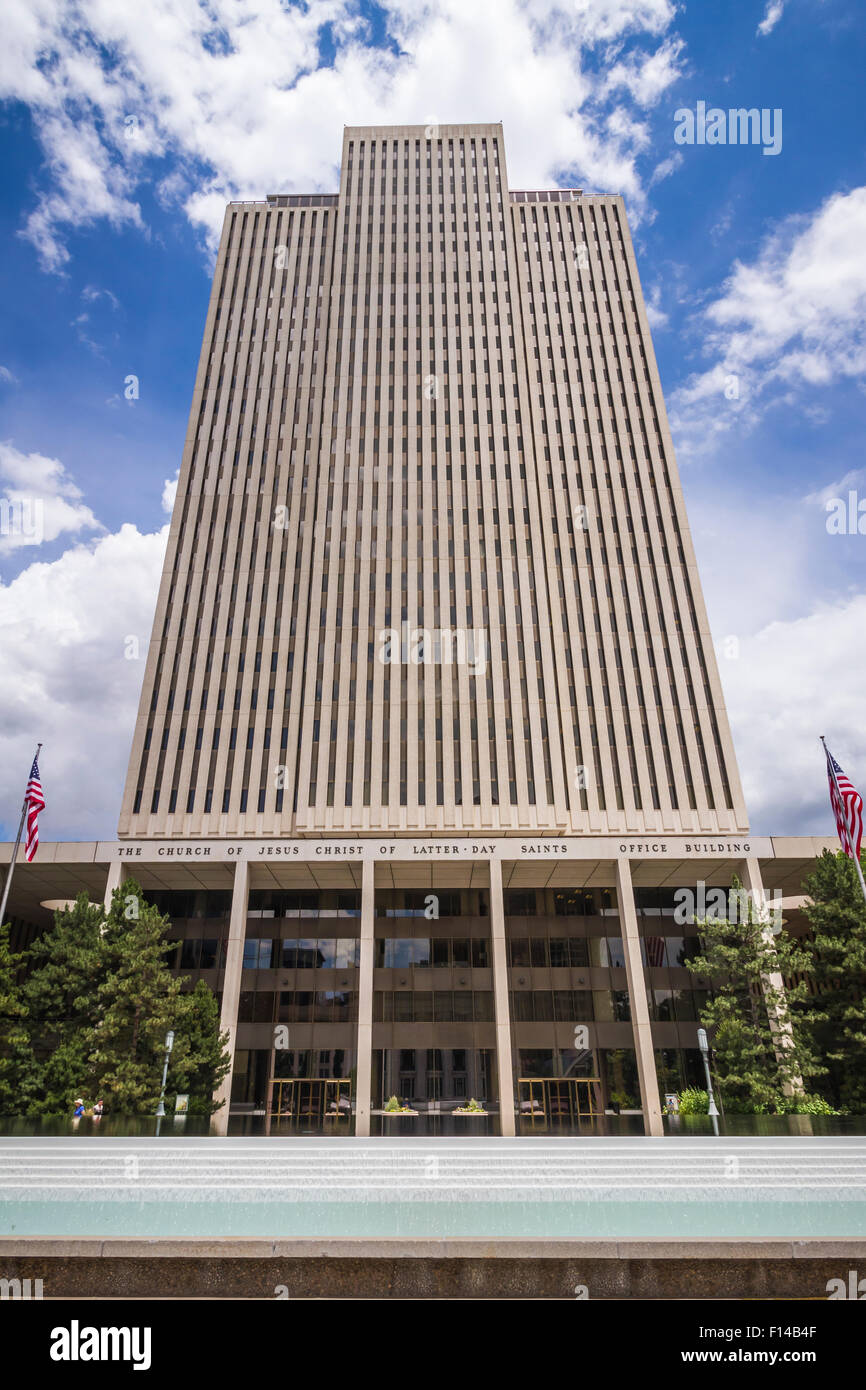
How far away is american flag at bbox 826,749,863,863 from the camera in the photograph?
30.7m

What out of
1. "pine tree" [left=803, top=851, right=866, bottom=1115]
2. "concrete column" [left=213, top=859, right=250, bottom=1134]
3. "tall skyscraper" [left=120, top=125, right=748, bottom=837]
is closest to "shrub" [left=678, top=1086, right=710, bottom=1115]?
"pine tree" [left=803, top=851, right=866, bottom=1115]

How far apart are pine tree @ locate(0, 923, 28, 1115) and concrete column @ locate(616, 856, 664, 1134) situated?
91.2ft

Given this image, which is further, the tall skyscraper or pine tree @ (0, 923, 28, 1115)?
the tall skyscraper

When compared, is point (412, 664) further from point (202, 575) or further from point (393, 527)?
point (202, 575)

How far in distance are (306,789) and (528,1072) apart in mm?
20699

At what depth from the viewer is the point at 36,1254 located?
7293mm

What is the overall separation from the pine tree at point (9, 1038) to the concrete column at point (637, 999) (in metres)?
27.8

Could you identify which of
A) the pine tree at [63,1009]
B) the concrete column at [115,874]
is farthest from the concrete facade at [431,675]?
the pine tree at [63,1009]

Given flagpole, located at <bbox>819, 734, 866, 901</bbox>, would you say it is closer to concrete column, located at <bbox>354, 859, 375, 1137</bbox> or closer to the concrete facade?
the concrete facade

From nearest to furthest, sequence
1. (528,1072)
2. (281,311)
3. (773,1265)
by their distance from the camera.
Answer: (773,1265), (528,1072), (281,311)

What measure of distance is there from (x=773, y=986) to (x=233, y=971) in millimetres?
26207
